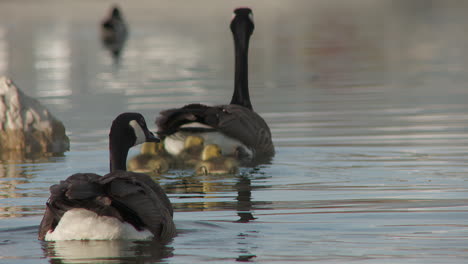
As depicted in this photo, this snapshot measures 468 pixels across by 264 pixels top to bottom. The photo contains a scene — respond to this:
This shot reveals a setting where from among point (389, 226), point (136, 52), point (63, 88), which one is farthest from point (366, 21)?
point (389, 226)

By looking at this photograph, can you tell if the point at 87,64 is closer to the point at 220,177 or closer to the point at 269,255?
the point at 220,177

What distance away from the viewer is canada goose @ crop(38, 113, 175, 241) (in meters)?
8.45

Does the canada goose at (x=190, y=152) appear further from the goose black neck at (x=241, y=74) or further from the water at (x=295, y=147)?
the goose black neck at (x=241, y=74)

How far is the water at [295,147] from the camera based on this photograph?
28.9 ft

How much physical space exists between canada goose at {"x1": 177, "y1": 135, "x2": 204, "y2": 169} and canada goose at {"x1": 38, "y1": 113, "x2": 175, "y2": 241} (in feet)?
16.4

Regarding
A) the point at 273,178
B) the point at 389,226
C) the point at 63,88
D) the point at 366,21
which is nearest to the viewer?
the point at 389,226

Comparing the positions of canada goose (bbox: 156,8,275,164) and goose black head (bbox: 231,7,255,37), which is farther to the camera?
goose black head (bbox: 231,7,255,37)

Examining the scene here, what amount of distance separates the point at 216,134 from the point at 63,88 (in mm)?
12522

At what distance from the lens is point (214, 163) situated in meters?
13.7

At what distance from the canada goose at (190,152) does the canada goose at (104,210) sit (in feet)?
16.4

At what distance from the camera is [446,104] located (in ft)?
65.0

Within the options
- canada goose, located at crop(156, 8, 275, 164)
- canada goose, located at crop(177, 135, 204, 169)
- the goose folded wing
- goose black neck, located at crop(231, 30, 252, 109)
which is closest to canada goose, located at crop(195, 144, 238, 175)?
canada goose, located at crop(177, 135, 204, 169)

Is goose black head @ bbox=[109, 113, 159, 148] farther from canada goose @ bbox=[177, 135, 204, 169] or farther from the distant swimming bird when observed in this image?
the distant swimming bird

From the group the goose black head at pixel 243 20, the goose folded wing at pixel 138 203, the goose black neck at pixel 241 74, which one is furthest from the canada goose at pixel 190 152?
the goose folded wing at pixel 138 203
